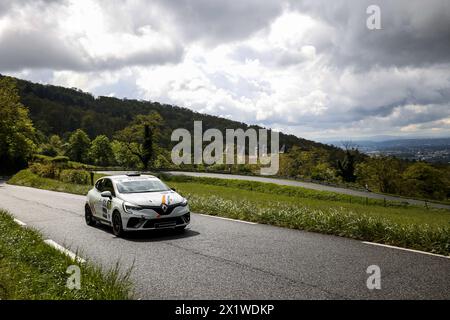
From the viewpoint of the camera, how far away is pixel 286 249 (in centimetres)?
876

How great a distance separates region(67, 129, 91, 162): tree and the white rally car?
10609 cm

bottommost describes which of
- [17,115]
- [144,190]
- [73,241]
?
[73,241]

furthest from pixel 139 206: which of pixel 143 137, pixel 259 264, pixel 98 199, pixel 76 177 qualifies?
pixel 143 137

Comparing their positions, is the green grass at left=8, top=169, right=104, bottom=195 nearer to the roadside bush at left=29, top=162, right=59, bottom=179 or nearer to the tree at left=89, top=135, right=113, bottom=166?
the roadside bush at left=29, top=162, right=59, bottom=179

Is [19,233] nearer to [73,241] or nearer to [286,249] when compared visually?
[73,241]

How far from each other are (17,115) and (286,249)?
8241cm

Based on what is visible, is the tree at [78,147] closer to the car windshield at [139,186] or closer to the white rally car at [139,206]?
the white rally car at [139,206]

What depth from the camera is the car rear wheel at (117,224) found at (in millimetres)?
11080

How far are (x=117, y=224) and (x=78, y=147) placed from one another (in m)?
109

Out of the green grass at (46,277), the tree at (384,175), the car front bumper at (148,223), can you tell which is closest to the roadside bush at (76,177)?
the car front bumper at (148,223)

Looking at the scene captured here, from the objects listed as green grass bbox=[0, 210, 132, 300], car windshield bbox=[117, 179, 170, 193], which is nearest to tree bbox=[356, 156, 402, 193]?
car windshield bbox=[117, 179, 170, 193]

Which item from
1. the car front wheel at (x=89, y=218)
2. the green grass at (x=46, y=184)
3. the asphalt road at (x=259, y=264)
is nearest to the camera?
the asphalt road at (x=259, y=264)

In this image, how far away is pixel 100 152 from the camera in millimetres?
114312
